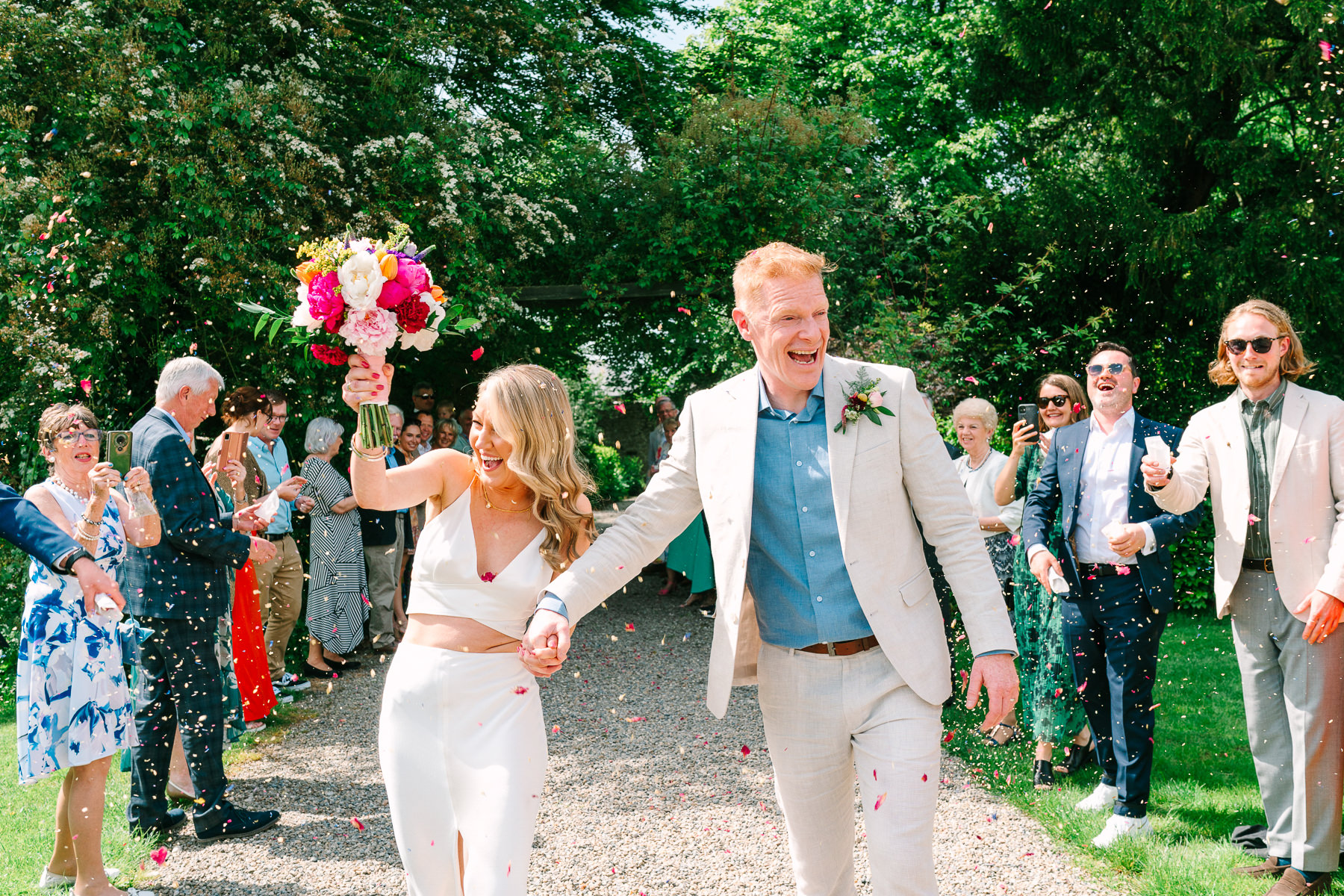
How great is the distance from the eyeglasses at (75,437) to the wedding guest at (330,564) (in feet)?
12.0

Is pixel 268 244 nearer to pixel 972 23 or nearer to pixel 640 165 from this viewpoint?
pixel 640 165

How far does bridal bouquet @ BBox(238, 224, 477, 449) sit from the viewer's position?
2.89 m

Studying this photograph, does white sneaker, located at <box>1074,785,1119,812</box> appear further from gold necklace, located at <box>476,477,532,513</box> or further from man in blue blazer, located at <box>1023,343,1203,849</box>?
gold necklace, located at <box>476,477,532,513</box>

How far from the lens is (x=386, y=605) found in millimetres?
8852

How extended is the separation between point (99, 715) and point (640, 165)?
885 centimetres

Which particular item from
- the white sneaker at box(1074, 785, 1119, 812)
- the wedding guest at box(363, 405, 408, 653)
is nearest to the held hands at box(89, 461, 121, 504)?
the wedding guest at box(363, 405, 408, 653)

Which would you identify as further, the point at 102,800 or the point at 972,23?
the point at 972,23

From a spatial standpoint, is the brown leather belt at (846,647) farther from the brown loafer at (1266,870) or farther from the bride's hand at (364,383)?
the brown loafer at (1266,870)

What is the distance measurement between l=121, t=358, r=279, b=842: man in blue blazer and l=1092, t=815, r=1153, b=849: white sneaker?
4.09 metres

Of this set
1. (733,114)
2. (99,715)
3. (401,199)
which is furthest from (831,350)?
(99,715)

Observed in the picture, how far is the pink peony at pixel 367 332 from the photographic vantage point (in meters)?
2.88

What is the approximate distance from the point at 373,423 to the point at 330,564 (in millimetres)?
5836

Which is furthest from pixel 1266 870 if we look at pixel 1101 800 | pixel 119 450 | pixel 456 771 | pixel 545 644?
pixel 119 450

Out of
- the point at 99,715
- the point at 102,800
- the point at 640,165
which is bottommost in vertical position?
the point at 102,800
